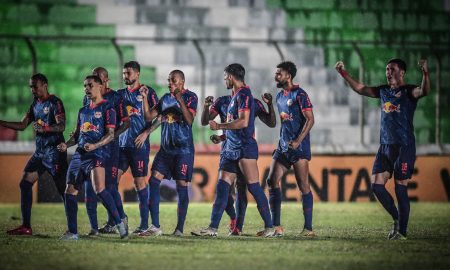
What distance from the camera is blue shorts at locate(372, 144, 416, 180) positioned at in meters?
10.6

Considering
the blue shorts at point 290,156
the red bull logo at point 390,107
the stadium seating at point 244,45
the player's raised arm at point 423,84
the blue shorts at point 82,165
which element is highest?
the stadium seating at point 244,45

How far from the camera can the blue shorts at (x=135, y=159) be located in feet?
37.3

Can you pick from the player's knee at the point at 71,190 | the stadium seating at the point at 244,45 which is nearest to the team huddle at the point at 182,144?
the player's knee at the point at 71,190

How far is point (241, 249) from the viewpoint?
940 cm

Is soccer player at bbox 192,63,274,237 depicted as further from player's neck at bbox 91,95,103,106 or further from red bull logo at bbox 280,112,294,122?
player's neck at bbox 91,95,103,106

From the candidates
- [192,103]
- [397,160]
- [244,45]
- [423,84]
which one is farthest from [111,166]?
[244,45]

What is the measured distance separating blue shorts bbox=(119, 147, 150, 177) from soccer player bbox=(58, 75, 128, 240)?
3.31 ft

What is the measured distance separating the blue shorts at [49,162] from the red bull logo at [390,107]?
355 cm

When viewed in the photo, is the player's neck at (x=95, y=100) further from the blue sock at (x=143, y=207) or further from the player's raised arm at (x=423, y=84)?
the player's raised arm at (x=423, y=84)

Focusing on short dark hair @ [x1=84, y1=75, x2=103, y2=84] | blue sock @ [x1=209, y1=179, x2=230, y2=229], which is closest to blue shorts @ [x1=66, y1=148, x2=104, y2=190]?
short dark hair @ [x1=84, y1=75, x2=103, y2=84]

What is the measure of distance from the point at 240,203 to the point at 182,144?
3.14ft

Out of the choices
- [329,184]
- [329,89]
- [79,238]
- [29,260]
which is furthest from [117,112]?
[329,89]

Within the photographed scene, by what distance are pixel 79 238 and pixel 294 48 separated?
8970mm

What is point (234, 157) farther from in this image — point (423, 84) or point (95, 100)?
point (423, 84)
